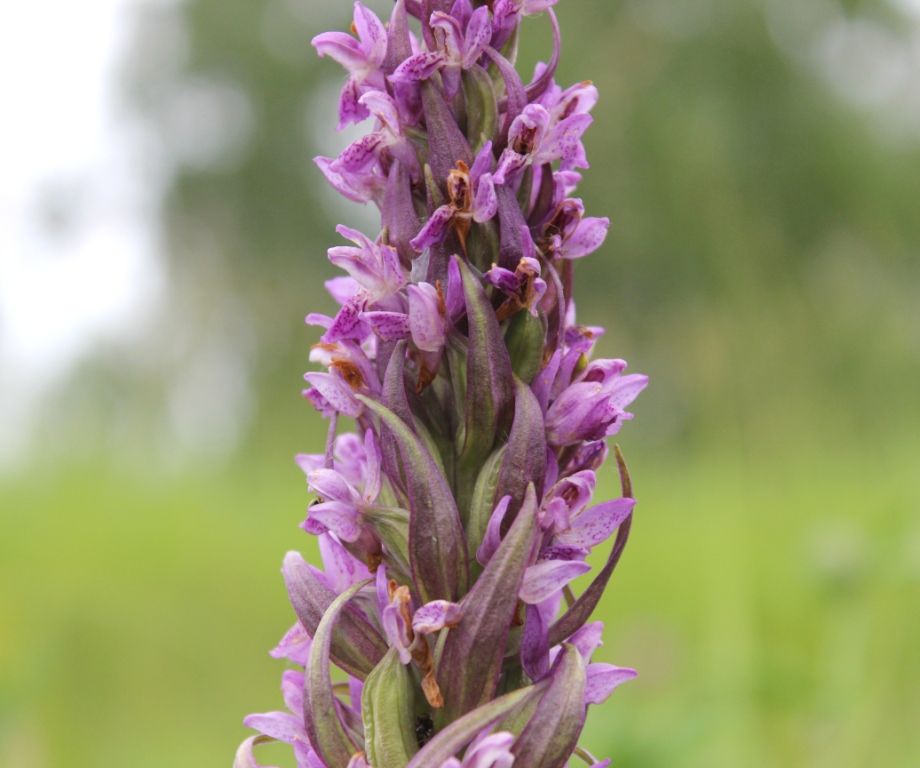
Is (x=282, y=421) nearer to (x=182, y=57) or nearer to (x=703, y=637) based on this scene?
(x=703, y=637)

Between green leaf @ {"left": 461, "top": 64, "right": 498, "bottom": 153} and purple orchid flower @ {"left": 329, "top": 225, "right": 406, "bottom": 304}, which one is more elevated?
green leaf @ {"left": 461, "top": 64, "right": 498, "bottom": 153}

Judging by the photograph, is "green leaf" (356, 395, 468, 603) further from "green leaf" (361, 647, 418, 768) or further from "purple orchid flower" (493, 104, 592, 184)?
"purple orchid flower" (493, 104, 592, 184)

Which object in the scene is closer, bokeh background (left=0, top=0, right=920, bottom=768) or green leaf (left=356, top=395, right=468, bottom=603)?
green leaf (left=356, top=395, right=468, bottom=603)

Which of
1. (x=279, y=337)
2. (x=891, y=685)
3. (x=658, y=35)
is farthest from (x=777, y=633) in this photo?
(x=279, y=337)

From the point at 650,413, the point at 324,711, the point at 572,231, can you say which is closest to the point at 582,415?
the point at 572,231

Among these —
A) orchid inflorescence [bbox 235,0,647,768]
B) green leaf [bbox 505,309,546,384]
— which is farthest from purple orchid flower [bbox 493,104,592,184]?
green leaf [bbox 505,309,546,384]

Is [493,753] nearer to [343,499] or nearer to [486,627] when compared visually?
[486,627]
